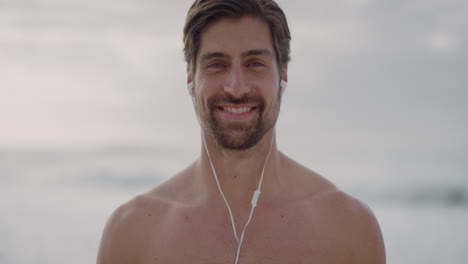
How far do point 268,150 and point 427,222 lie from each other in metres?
13.0

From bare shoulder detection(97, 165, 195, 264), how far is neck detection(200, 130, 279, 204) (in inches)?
14.3

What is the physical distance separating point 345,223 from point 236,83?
3.92ft

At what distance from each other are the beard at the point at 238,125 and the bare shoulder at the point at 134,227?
653 mm

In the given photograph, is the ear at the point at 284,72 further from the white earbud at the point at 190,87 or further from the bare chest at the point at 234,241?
the bare chest at the point at 234,241

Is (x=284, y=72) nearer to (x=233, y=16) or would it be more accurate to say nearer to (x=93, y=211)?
(x=233, y=16)

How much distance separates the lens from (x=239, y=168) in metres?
3.97

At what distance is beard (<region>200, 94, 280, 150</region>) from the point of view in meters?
3.69

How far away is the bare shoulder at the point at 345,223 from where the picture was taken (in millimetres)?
3795

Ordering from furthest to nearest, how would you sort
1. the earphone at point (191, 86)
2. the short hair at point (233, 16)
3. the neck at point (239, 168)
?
the earphone at point (191, 86), the neck at point (239, 168), the short hair at point (233, 16)

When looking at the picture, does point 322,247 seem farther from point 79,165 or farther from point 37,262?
point 79,165

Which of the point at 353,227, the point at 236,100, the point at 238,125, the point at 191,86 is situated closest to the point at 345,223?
the point at 353,227

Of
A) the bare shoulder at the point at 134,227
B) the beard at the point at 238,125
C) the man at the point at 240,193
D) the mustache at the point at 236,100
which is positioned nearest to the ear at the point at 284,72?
the man at the point at 240,193

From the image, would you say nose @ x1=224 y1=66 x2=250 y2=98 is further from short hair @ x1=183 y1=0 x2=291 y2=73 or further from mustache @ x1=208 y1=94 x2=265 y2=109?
short hair @ x1=183 y1=0 x2=291 y2=73

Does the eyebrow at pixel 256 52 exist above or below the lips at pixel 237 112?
above
